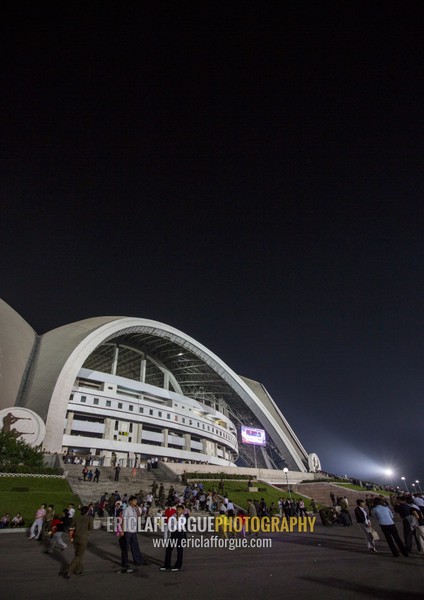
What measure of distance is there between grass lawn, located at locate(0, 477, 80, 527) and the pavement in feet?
25.2

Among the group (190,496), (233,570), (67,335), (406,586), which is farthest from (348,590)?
(67,335)

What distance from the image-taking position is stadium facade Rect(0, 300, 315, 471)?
136 ft

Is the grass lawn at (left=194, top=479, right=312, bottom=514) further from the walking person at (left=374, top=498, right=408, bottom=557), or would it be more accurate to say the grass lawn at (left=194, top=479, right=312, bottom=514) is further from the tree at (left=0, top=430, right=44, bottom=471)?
the walking person at (left=374, top=498, right=408, bottom=557)

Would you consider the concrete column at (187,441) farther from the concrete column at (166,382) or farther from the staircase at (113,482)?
the staircase at (113,482)

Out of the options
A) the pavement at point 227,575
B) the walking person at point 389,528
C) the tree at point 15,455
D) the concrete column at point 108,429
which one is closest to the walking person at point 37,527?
the pavement at point 227,575

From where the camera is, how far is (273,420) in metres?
65.3

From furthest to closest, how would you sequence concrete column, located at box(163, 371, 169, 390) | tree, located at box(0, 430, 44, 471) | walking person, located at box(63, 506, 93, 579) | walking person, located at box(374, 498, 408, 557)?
concrete column, located at box(163, 371, 169, 390)
tree, located at box(0, 430, 44, 471)
walking person, located at box(374, 498, 408, 557)
walking person, located at box(63, 506, 93, 579)

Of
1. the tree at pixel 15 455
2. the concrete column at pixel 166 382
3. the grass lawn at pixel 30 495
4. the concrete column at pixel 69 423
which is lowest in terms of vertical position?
the grass lawn at pixel 30 495

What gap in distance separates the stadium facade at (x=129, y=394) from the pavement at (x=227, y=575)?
27.3m

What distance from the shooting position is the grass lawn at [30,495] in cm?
1748

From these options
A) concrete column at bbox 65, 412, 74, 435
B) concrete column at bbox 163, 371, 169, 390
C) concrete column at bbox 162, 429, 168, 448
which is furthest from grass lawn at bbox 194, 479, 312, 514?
concrete column at bbox 163, 371, 169, 390

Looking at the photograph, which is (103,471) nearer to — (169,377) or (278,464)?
(169,377)

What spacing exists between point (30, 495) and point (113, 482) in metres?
7.97

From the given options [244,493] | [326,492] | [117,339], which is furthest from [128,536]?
[117,339]
